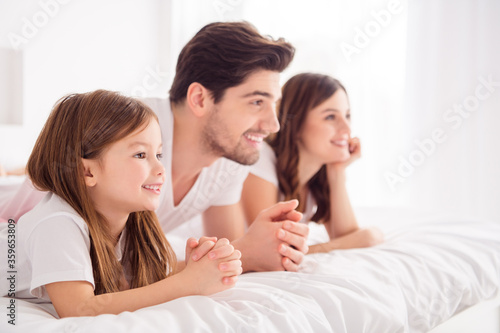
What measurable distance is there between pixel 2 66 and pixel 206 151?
86.8 inches

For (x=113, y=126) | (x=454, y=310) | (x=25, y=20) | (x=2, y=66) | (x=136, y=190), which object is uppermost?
(x=25, y=20)

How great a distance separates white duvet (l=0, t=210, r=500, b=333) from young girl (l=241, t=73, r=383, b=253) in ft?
0.87

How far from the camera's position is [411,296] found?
3.51 ft

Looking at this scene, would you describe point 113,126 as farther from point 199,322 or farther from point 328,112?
point 328,112

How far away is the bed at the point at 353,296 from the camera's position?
2.44 feet

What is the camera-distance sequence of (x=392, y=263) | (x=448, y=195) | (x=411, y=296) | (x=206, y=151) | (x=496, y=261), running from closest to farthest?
1. (x=411, y=296)
2. (x=392, y=263)
3. (x=496, y=261)
4. (x=206, y=151)
5. (x=448, y=195)

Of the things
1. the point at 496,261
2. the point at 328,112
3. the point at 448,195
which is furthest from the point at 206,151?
the point at 448,195

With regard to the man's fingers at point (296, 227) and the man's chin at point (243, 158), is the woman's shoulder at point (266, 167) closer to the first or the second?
the man's chin at point (243, 158)

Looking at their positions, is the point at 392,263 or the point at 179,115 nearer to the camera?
the point at 392,263

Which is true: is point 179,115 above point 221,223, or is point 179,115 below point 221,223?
above

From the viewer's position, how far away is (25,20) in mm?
3227

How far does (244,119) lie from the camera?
1.40 meters

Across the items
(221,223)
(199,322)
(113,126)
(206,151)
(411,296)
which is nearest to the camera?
(199,322)

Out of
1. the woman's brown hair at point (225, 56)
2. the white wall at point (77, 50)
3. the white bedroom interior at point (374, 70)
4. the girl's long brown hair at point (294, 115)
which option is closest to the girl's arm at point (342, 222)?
the girl's long brown hair at point (294, 115)
